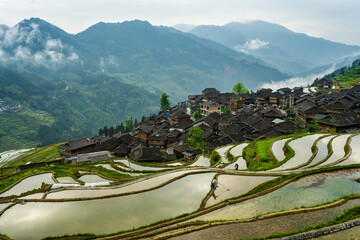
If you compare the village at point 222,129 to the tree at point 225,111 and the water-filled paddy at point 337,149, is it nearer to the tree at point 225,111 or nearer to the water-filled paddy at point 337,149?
the tree at point 225,111

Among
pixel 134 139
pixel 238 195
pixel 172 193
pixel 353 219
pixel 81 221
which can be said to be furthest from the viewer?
pixel 134 139

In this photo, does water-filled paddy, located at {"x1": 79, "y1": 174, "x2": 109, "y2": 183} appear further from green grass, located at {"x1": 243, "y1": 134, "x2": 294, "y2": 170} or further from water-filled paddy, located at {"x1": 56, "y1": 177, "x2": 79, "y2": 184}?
green grass, located at {"x1": 243, "y1": 134, "x2": 294, "y2": 170}

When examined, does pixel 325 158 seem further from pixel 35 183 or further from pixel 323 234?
pixel 35 183

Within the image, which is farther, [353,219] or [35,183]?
Answer: [35,183]

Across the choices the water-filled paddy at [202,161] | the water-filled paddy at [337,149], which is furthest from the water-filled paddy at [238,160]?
the water-filled paddy at [337,149]

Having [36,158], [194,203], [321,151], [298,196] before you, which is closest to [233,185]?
[194,203]

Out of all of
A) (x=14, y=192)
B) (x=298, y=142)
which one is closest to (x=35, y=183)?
(x=14, y=192)
